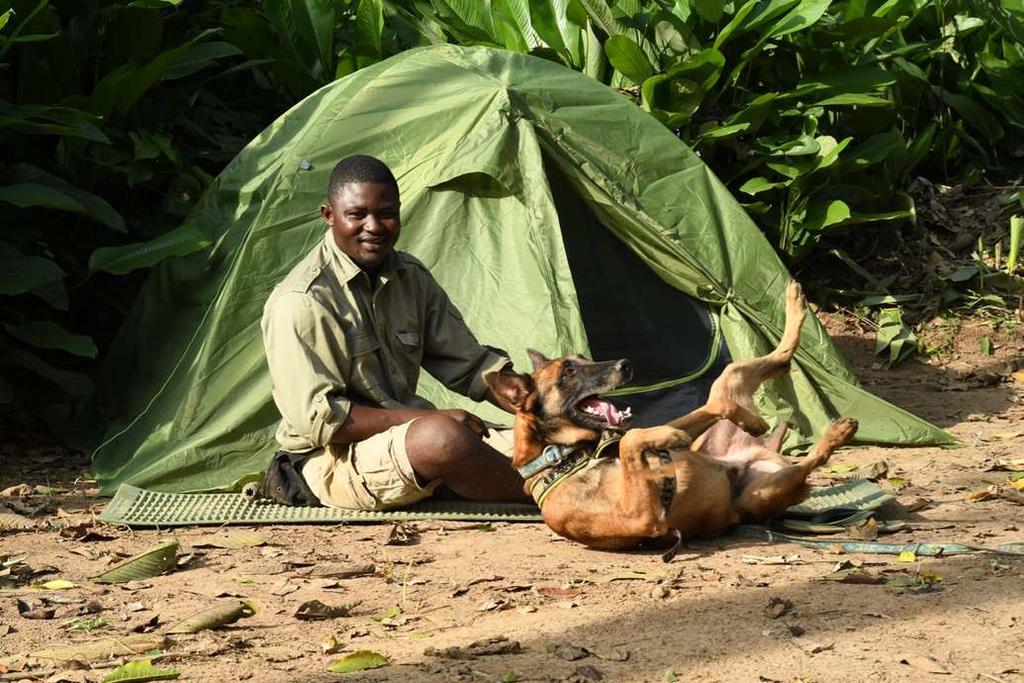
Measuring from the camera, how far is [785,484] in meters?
4.82

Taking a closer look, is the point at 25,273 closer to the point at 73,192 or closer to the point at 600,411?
the point at 73,192

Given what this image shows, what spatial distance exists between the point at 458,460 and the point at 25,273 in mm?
2386

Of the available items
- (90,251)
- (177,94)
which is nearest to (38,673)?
(90,251)

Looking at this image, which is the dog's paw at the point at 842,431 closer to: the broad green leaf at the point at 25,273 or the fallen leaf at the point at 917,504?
the fallen leaf at the point at 917,504

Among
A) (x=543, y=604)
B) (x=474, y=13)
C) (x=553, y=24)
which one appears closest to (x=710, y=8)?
(x=553, y=24)

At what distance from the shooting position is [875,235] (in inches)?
353

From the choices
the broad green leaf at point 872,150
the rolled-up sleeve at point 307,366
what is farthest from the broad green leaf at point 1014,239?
the rolled-up sleeve at point 307,366

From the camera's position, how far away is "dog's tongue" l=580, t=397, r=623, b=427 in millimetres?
4812

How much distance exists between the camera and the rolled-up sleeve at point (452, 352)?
553 centimetres

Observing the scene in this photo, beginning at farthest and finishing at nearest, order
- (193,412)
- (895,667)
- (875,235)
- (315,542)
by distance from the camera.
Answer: (875,235)
(193,412)
(315,542)
(895,667)

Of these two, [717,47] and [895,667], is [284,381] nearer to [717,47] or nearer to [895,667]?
[895,667]

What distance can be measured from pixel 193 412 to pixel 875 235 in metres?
4.67

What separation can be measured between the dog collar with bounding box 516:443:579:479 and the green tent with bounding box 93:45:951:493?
1436mm

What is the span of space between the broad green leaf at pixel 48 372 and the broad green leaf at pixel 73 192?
704 mm
